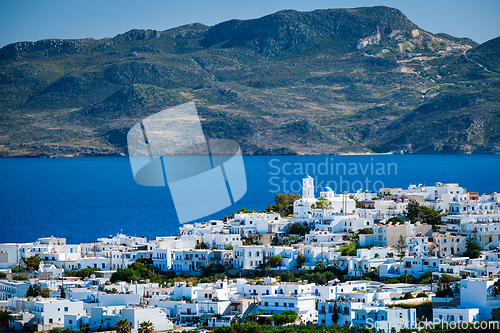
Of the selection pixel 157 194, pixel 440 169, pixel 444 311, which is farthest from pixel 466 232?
pixel 440 169

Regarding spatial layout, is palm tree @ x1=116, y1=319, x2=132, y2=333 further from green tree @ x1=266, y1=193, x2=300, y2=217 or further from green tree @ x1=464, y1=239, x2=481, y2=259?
green tree @ x1=266, y1=193, x2=300, y2=217

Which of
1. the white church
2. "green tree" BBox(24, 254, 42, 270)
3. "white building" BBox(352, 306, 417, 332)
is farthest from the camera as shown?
the white church

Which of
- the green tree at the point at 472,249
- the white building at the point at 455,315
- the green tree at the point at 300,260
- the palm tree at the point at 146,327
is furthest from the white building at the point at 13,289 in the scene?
the green tree at the point at 472,249

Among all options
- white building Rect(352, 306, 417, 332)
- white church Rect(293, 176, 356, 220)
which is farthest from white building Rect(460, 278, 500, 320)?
white church Rect(293, 176, 356, 220)

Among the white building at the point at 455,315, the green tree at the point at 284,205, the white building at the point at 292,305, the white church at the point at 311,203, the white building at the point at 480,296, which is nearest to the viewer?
the white building at the point at 455,315

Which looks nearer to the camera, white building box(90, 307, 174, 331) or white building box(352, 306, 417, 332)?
white building box(352, 306, 417, 332)

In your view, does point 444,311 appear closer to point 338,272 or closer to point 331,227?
point 338,272

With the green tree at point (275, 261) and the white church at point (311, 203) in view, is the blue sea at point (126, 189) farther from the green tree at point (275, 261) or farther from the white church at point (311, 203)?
the green tree at point (275, 261)
